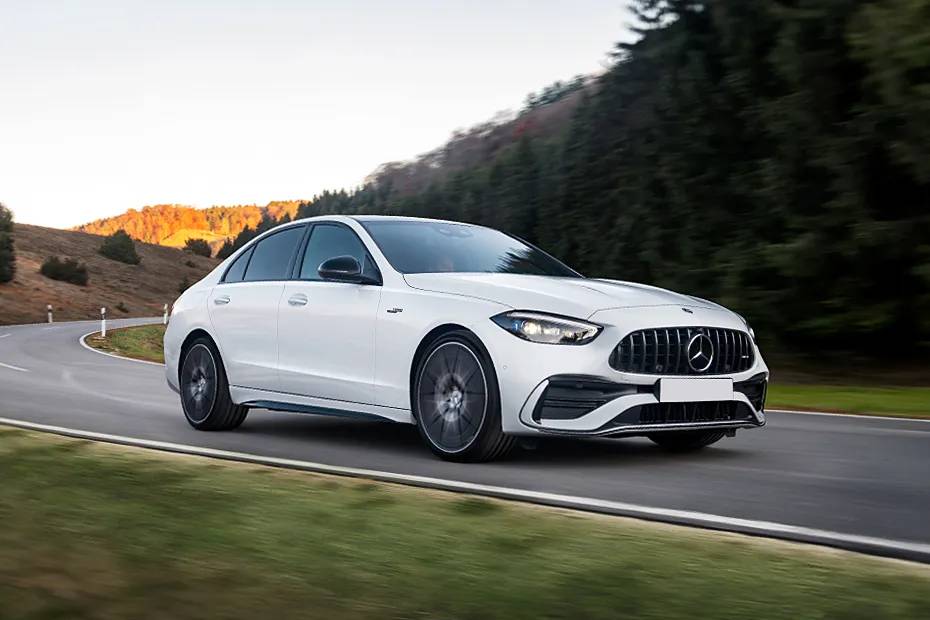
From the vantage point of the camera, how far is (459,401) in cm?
793

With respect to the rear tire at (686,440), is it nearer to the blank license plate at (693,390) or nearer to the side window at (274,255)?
the blank license plate at (693,390)

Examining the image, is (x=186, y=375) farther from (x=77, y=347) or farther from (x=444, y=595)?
(x=77, y=347)

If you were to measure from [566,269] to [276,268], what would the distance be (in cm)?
231

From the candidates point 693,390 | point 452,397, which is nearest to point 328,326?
point 452,397

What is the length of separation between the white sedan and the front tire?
1 cm

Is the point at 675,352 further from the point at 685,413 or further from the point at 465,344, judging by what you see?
the point at 465,344

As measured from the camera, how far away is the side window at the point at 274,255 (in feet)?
32.4

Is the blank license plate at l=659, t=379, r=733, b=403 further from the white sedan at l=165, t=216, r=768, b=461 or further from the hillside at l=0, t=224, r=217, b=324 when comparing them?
the hillside at l=0, t=224, r=217, b=324

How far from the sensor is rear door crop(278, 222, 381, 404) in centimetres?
870

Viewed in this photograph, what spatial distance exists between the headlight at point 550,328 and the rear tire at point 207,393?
136 inches

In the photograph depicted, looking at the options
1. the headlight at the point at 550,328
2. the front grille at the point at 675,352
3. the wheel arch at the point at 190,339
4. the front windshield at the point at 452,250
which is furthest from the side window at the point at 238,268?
the front grille at the point at 675,352

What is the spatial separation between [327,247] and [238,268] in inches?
52.6

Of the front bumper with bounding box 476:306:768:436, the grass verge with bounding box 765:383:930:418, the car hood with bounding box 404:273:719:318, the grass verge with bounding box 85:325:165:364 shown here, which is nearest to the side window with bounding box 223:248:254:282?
the car hood with bounding box 404:273:719:318

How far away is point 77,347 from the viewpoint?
94.1ft
